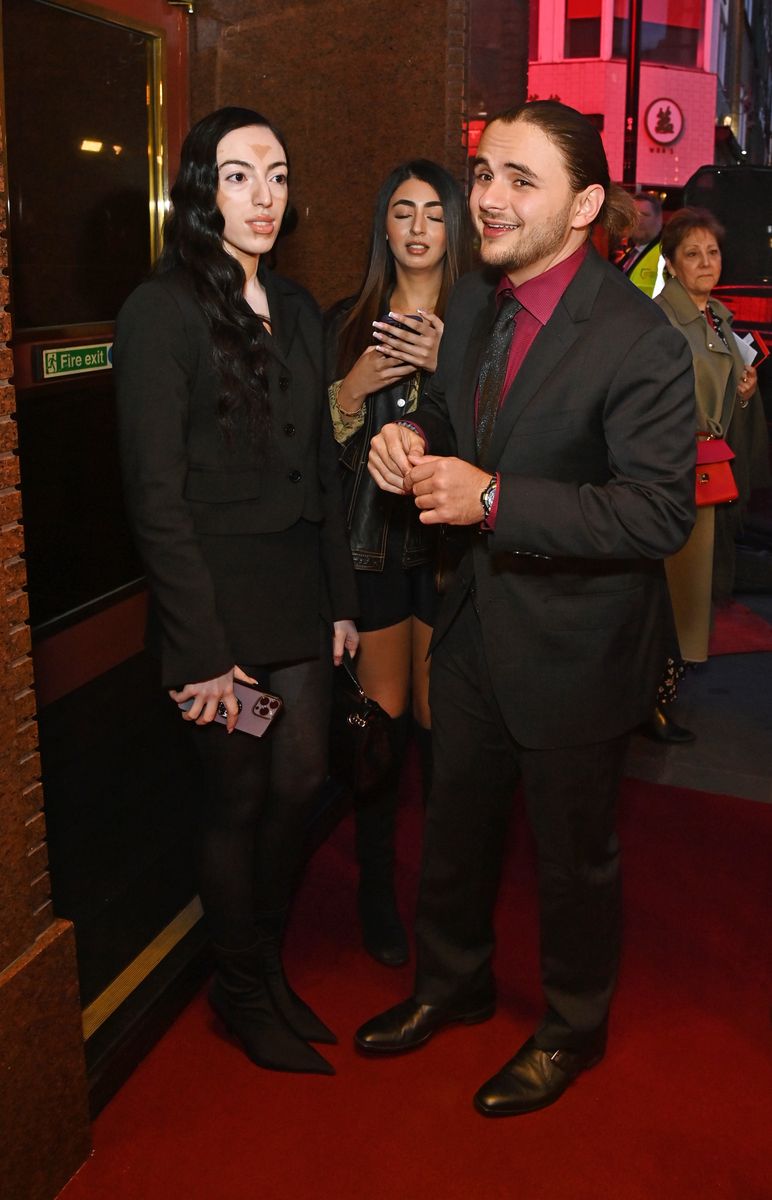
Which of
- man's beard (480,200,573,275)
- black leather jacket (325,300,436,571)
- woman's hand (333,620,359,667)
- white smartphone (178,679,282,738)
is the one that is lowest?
white smartphone (178,679,282,738)

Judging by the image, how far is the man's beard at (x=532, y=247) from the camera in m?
2.20

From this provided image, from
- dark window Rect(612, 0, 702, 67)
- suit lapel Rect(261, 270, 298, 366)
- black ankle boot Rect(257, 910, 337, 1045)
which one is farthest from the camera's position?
dark window Rect(612, 0, 702, 67)

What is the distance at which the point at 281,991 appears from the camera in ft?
9.12

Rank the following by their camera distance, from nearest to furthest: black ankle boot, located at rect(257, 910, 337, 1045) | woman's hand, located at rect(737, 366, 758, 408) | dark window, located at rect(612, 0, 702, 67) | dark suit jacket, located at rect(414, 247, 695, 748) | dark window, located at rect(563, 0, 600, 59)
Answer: dark suit jacket, located at rect(414, 247, 695, 748) → black ankle boot, located at rect(257, 910, 337, 1045) → woman's hand, located at rect(737, 366, 758, 408) → dark window, located at rect(563, 0, 600, 59) → dark window, located at rect(612, 0, 702, 67)

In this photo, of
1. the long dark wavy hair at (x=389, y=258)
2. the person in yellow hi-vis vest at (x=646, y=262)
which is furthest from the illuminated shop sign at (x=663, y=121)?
the long dark wavy hair at (x=389, y=258)

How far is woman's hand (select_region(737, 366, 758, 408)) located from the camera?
5.16 meters

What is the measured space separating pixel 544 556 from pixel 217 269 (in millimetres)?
863

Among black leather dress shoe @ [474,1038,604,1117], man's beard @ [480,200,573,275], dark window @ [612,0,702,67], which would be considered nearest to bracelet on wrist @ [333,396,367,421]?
man's beard @ [480,200,573,275]

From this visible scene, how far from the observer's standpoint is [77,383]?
14.4ft

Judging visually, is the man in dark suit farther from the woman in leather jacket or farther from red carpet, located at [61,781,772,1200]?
the woman in leather jacket

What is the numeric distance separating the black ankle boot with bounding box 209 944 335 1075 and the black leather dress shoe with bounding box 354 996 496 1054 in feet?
0.38

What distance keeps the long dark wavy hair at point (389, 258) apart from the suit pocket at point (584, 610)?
3.11ft

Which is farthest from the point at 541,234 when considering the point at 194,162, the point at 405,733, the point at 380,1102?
the point at 380,1102

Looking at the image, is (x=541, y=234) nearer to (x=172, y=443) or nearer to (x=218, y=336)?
(x=218, y=336)
